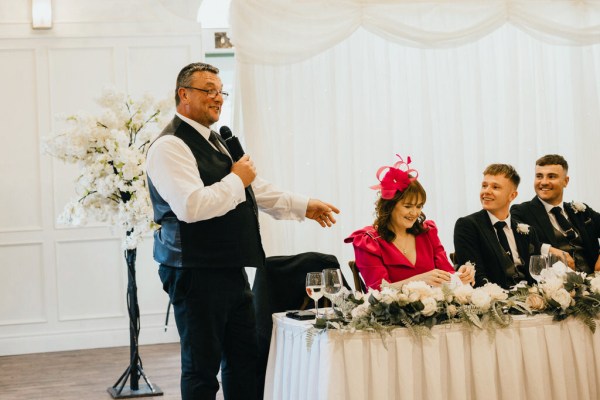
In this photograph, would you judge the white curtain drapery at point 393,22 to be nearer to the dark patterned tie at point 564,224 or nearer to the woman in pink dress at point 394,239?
the dark patterned tie at point 564,224

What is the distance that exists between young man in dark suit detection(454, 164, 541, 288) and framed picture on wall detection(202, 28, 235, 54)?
356cm

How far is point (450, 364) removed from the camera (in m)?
3.08

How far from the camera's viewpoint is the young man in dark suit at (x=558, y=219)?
4648 millimetres

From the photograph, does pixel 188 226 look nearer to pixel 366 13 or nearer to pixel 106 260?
pixel 366 13

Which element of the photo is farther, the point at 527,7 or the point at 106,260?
the point at 106,260

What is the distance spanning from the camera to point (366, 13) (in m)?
5.65

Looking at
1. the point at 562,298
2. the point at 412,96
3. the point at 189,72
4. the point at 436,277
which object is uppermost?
the point at 412,96

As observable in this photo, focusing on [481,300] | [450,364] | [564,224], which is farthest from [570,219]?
[450,364]

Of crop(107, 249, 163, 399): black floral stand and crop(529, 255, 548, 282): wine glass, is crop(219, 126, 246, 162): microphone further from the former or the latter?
crop(107, 249, 163, 399): black floral stand

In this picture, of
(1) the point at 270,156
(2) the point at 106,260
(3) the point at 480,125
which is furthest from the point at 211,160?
(2) the point at 106,260

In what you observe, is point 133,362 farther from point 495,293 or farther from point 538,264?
point 538,264

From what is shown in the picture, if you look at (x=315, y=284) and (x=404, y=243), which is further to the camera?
(x=404, y=243)

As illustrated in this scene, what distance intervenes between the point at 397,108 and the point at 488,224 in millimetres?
1970

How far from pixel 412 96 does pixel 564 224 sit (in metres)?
1.67
